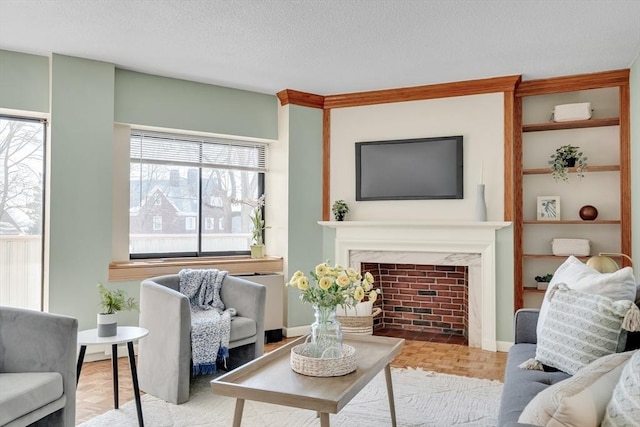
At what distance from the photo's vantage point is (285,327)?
16.2 feet

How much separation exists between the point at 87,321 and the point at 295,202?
2185mm

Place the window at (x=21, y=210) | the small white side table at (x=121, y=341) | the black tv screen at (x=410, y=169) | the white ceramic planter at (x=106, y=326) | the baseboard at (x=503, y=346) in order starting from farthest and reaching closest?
1. the black tv screen at (x=410, y=169)
2. the baseboard at (x=503, y=346)
3. the window at (x=21, y=210)
4. the white ceramic planter at (x=106, y=326)
5. the small white side table at (x=121, y=341)

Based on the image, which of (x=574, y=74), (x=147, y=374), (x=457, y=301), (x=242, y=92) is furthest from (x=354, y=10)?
(x=457, y=301)

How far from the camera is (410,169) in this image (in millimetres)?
4809

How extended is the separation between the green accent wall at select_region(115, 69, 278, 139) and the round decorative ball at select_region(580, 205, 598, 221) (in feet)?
10.0

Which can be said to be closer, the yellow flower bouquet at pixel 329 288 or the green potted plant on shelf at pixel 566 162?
the yellow flower bouquet at pixel 329 288

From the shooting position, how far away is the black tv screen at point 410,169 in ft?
15.3

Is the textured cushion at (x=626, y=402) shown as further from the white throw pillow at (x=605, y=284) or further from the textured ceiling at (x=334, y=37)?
the textured ceiling at (x=334, y=37)

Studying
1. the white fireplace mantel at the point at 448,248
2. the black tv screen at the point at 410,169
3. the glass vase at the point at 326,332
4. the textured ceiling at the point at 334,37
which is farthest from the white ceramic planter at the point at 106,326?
the black tv screen at the point at 410,169

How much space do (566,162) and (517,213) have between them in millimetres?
623

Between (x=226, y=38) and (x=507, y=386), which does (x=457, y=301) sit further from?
(x=226, y=38)

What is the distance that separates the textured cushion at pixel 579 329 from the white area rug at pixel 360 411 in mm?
858

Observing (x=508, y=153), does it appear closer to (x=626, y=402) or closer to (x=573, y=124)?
(x=573, y=124)

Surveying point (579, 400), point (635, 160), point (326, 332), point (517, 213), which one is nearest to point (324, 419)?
point (326, 332)
